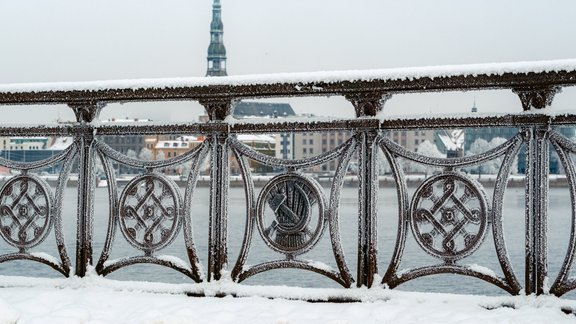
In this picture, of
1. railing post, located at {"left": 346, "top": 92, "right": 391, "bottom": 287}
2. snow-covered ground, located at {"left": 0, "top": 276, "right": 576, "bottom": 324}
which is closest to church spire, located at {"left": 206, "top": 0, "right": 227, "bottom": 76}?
snow-covered ground, located at {"left": 0, "top": 276, "right": 576, "bottom": 324}

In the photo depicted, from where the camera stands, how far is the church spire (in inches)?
5979

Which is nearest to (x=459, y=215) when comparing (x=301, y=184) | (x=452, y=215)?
(x=452, y=215)

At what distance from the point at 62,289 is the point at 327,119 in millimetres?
1650

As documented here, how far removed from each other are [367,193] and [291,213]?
38 centimetres

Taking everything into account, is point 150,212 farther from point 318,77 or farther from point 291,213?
point 318,77

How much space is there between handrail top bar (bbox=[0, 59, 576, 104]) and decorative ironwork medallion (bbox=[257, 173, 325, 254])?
0.43 m

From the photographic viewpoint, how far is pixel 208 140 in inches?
156

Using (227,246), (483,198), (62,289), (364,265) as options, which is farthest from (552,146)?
(62,289)

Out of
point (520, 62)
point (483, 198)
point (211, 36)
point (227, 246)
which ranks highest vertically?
point (211, 36)

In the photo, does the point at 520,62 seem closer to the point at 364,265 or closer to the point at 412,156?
the point at 412,156

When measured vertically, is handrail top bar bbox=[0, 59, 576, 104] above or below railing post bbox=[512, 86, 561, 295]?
above

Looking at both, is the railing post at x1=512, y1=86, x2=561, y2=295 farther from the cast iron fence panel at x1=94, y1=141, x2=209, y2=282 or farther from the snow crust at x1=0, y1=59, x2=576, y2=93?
the cast iron fence panel at x1=94, y1=141, x2=209, y2=282

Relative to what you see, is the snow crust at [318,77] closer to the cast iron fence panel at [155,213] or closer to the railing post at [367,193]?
the railing post at [367,193]

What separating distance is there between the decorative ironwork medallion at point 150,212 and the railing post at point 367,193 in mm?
960
